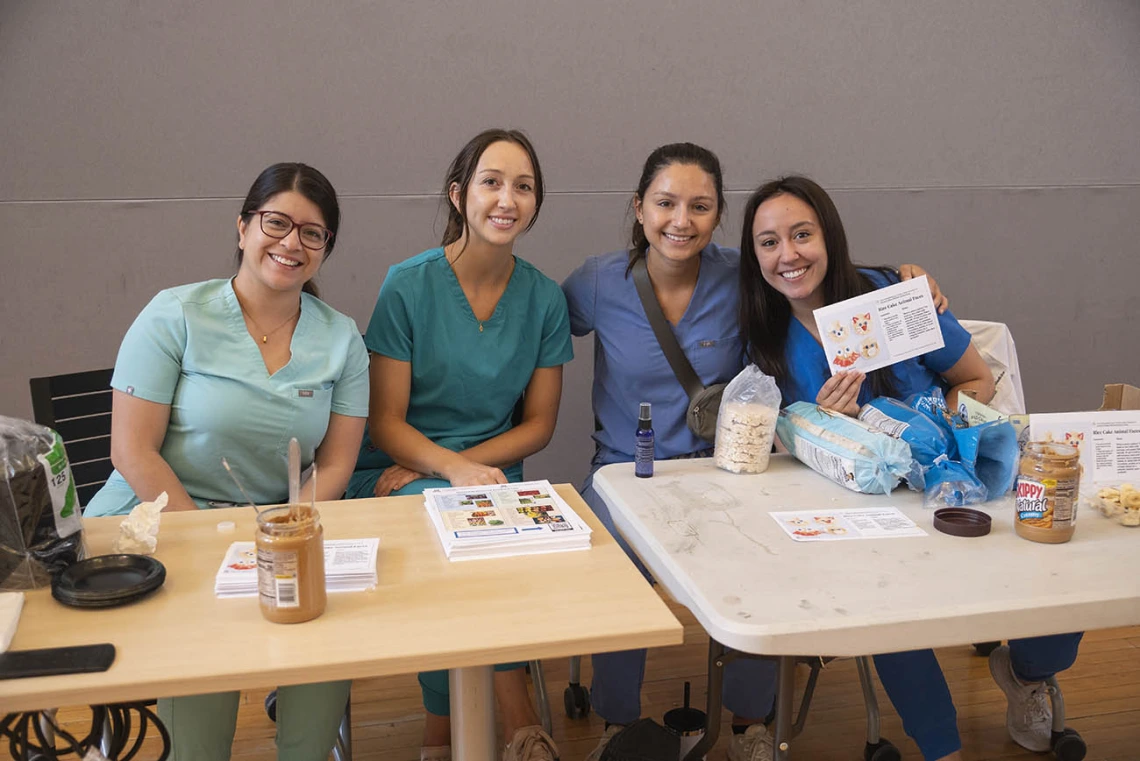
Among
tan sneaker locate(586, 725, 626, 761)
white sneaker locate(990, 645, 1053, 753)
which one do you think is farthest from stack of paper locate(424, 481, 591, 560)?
white sneaker locate(990, 645, 1053, 753)

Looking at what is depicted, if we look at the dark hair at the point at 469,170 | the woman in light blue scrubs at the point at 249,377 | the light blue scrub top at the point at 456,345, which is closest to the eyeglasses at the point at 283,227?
the woman in light blue scrubs at the point at 249,377

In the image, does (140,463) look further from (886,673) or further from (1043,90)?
(1043,90)

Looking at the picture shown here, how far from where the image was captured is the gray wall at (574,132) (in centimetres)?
308

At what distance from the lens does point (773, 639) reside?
4.09 feet

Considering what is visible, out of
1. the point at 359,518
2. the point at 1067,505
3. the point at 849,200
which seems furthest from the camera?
the point at 849,200

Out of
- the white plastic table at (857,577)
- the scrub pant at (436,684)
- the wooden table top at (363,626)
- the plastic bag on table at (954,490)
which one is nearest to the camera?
the wooden table top at (363,626)

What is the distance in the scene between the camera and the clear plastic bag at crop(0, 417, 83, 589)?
1.32 m

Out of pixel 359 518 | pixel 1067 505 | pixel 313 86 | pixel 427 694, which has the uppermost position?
pixel 313 86

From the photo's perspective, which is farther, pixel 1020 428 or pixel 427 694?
pixel 427 694

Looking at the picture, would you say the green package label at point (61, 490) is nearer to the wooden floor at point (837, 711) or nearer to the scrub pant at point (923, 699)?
the wooden floor at point (837, 711)

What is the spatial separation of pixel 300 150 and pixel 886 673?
→ 2511 mm

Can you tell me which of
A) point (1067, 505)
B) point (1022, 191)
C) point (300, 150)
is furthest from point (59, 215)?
point (1022, 191)

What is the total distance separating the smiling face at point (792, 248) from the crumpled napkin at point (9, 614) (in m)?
1.74

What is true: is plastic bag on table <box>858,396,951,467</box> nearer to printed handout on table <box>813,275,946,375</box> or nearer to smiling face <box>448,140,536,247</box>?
printed handout on table <box>813,275,946,375</box>
